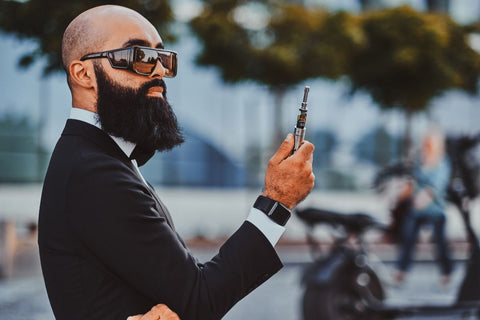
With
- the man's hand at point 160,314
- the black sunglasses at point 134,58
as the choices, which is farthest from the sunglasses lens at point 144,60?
the man's hand at point 160,314

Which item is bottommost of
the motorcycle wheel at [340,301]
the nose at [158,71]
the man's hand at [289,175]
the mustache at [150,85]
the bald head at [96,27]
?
the motorcycle wheel at [340,301]

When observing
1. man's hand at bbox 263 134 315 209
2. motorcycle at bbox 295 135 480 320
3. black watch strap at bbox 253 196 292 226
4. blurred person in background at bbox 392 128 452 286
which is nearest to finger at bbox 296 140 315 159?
man's hand at bbox 263 134 315 209

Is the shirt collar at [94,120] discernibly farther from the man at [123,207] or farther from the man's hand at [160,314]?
the man's hand at [160,314]

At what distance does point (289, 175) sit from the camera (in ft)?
5.22

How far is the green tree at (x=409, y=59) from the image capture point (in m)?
13.9

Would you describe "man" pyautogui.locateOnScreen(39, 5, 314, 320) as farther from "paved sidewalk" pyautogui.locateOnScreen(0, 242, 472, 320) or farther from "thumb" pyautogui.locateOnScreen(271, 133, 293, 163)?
"paved sidewalk" pyautogui.locateOnScreen(0, 242, 472, 320)

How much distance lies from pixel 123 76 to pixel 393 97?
43.7 feet

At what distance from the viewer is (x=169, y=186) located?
19609mm

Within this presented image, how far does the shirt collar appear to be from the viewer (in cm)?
167

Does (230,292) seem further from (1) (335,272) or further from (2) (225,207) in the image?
(2) (225,207)

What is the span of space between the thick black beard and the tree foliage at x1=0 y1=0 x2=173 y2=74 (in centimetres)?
694

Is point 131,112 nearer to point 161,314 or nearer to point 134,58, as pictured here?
point 134,58

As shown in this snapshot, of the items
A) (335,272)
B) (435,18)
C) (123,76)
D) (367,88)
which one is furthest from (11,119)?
(123,76)

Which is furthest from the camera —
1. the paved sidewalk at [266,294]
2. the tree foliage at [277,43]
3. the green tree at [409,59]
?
the green tree at [409,59]
